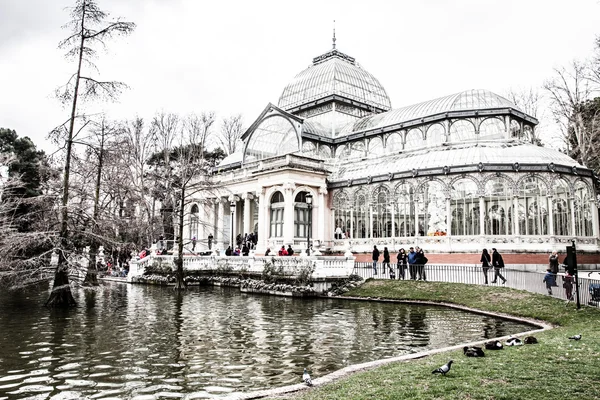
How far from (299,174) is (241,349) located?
25436mm

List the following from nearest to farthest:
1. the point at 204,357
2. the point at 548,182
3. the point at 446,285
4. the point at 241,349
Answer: the point at 204,357
the point at 241,349
the point at 446,285
the point at 548,182

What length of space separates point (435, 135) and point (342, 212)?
893 centimetres

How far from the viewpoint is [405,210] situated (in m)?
31.9

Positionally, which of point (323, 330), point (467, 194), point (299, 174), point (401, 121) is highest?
point (401, 121)

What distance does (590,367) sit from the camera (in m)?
7.54

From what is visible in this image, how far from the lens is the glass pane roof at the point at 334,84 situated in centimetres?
4653

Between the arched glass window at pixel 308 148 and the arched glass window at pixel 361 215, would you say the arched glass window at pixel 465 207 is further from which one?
the arched glass window at pixel 308 148

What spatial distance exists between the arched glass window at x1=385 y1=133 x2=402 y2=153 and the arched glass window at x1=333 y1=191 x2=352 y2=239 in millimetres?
5521

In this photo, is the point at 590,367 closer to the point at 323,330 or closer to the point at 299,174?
the point at 323,330

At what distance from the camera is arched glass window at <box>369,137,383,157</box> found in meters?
38.9

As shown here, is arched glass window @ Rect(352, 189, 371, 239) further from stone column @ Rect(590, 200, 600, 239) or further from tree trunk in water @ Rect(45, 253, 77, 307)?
tree trunk in water @ Rect(45, 253, 77, 307)

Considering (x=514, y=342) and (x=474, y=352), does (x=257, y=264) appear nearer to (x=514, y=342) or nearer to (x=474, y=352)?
(x=514, y=342)

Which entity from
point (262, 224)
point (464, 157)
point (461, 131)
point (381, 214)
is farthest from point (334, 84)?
point (464, 157)

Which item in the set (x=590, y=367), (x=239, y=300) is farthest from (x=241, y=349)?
(x=239, y=300)
